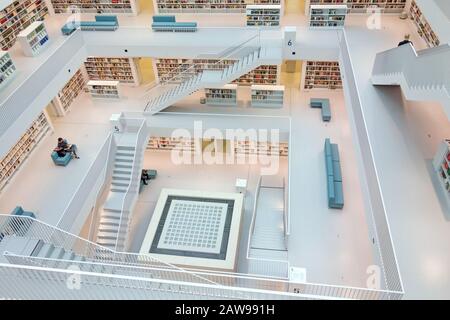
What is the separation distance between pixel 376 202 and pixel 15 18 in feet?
35.4

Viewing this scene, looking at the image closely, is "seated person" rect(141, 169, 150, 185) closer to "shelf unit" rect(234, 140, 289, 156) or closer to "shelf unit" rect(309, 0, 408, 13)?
"shelf unit" rect(234, 140, 289, 156)

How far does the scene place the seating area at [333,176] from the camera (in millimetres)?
8219

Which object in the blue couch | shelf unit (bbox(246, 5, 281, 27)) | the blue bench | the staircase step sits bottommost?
the staircase step

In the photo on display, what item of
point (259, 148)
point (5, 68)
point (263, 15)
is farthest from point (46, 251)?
point (263, 15)

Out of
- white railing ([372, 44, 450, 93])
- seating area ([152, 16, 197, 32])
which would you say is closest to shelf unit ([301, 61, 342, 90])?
white railing ([372, 44, 450, 93])

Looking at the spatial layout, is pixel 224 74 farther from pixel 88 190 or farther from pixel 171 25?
pixel 88 190

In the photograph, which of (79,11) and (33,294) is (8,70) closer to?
(79,11)

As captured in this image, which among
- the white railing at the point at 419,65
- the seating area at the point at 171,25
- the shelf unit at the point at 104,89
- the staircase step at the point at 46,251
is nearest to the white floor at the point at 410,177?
the white railing at the point at 419,65

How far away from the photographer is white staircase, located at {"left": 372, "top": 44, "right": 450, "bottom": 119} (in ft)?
18.7

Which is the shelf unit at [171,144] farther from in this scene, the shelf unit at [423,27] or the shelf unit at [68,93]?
the shelf unit at [423,27]

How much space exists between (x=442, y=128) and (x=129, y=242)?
316 inches

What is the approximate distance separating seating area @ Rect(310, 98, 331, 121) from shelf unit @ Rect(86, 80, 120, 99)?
617cm

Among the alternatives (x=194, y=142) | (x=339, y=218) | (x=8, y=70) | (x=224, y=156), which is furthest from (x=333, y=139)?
(x=8, y=70)

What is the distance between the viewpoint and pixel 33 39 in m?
9.99
